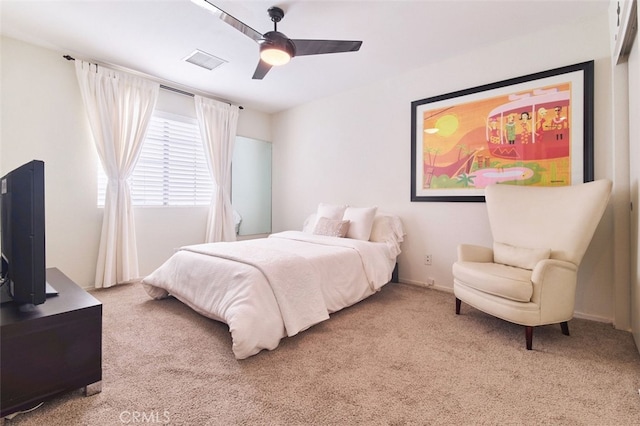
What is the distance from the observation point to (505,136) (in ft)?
9.41

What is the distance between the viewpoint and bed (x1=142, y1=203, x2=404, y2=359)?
6.23 feet

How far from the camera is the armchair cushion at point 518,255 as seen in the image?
221 cm

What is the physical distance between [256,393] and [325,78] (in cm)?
351

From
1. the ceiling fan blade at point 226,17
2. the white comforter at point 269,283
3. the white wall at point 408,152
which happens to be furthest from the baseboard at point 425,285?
the ceiling fan blade at point 226,17

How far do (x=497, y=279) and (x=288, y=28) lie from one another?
2.74 m

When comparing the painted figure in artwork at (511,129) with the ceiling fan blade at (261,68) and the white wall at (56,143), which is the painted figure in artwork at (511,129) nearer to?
the ceiling fan blade at (261,68)

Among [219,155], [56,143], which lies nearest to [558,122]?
[219,155]

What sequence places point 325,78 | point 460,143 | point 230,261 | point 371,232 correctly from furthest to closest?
1. point 325,78
2. point 371,232
3. point 460,143
4. point 230,261

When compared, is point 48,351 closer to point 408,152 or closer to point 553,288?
point 553,288

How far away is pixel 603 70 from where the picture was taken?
7.95ft

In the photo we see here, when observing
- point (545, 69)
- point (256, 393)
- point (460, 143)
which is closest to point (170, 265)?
point (256, 393)

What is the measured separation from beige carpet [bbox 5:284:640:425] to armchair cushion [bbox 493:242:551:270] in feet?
1.66

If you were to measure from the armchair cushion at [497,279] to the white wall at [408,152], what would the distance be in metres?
0.79

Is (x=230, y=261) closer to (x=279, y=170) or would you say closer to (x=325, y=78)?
(x=325, y=78)
